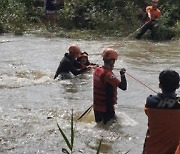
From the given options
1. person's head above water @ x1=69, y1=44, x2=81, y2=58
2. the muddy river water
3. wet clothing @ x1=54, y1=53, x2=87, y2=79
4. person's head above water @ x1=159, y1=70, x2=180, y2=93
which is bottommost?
the muddy river water

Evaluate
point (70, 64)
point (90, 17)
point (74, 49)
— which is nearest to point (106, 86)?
point (74, 49)

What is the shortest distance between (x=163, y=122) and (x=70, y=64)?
22.7ft

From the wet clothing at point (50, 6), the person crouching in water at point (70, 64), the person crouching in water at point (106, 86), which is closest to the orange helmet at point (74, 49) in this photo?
the person crouching in water at point (70, 64)

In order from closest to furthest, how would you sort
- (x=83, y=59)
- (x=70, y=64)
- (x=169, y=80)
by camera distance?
(x=169, y=80)
(x=70, y=64)
(x=83, y=59)

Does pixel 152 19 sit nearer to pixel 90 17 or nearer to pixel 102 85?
pixel 90 17

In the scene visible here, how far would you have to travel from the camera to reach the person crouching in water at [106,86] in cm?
791

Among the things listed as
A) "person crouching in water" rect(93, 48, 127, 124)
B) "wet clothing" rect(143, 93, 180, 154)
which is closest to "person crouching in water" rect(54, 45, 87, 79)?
"person crouching in water" rect(93, 48, 127, 124)

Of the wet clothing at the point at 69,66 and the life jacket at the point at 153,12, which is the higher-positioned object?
the life jacket at the point at 153,12

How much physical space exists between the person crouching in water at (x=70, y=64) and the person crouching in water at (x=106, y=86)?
12.2ft

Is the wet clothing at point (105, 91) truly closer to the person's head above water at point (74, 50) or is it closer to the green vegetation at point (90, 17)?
the person's head above water at point (74, 50)

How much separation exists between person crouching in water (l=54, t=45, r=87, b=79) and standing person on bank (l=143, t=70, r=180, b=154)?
669cm

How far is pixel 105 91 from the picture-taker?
320 inches

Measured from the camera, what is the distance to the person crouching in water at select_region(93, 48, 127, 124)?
791 centimetres

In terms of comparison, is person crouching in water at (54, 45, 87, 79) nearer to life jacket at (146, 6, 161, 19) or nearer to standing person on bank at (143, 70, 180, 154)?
standing person on bank at (143, 70, 180, 154)
